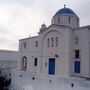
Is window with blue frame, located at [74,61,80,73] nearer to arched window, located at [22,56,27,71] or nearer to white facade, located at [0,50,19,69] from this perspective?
arched window, located at [22,56,27,71]

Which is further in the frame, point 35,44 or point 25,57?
point 25,57

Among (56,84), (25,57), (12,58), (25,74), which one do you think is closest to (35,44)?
(25,57)

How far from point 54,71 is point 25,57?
794 centimetres

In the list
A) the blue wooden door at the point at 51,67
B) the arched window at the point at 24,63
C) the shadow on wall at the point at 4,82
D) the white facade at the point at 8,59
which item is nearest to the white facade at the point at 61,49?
the blue wooden door at the point at 51,67

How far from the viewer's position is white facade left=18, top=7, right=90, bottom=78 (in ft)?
70.4

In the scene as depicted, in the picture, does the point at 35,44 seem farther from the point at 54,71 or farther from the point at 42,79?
the point at 42,79

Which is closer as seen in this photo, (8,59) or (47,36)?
(47,36)

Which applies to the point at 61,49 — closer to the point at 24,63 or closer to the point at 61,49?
the point at 61,49

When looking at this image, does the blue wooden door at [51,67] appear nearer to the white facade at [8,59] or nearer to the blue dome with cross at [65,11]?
the blue dome with cross at [65,11]

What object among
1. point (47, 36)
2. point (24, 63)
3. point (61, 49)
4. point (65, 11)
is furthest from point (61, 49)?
point (24, 63)

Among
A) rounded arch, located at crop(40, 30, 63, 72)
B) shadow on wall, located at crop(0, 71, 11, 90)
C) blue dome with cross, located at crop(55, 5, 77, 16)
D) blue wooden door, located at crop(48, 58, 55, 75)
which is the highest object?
blue dome with cross, located at crop(55, 5, 77, 16)

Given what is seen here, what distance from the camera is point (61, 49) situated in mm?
23156

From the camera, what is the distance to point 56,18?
90.8ft

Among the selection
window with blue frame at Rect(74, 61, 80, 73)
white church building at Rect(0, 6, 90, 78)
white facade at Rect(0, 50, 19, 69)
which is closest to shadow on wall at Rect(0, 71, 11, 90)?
white church building at Rect(0, 6, 90, 78)
